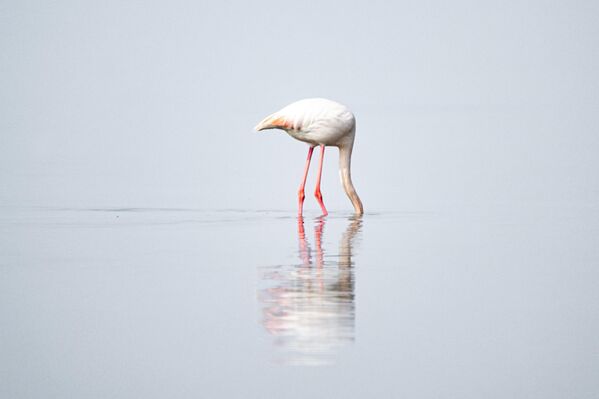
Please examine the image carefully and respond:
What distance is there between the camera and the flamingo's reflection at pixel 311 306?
23.5ft

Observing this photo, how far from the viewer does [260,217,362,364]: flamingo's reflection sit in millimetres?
7172

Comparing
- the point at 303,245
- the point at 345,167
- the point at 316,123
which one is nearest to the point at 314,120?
the point at 316,123

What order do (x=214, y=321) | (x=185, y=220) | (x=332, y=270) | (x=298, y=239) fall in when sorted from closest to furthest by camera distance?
(x=214, y=321)
(x=332, y=270)
(x=298, y=239)
(x=185, y=220)

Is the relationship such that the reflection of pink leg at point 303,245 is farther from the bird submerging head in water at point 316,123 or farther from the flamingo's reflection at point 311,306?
the bird submerging head in water at point 316,123

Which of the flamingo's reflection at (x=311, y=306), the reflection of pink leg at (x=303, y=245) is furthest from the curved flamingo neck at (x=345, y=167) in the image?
the flamingo's reflection at (x=311, y=306)

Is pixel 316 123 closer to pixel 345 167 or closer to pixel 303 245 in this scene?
pixel 345 167

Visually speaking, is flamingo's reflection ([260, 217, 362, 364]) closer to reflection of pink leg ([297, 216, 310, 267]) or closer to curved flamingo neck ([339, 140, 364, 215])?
reflection of pink leg ([297, 216, 310, 267])

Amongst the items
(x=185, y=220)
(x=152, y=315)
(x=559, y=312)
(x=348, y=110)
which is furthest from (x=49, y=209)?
(x=559, y=312)

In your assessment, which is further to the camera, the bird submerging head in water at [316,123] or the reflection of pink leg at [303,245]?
the bird submerging head in water at [316,123]

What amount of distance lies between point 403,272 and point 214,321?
274cm

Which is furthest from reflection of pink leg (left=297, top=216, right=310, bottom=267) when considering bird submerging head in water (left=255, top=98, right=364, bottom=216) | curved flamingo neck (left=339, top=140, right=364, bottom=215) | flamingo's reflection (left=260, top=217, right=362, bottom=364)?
curved flamingo neck (left=339, top=140, right=364, bottom=215)

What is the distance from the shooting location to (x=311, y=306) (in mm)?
8297

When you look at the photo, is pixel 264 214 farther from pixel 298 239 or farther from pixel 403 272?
pixel 403 272

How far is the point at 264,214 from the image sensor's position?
16.8m
